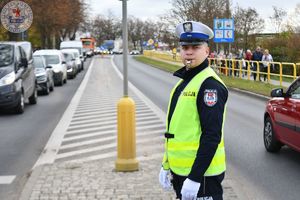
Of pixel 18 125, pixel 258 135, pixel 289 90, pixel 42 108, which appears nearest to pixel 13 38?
pixel 42 108

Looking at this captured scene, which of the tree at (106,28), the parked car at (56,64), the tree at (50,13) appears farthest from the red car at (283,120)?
the tree at (106,28)

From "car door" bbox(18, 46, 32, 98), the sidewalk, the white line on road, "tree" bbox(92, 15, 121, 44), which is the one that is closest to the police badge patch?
the sidewalk

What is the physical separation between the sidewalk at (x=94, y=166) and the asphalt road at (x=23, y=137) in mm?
202

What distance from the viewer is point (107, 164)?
25.8ft

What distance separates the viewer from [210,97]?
3.24 metres

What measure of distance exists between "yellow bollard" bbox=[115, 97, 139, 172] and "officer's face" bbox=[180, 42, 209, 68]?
12.8ft

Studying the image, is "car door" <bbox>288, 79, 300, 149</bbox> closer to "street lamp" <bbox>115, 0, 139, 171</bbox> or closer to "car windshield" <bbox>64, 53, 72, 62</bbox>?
"street lamp" <bbox>115, 0, 139, 171</bbox>

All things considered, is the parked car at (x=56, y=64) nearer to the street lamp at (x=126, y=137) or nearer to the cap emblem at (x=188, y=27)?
the street lamp at (x=126, y=137)

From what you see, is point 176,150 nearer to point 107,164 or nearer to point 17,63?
point 107,164

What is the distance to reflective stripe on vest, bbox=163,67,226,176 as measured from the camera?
332 cm

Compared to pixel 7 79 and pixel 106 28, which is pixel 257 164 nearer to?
pixel 7 79

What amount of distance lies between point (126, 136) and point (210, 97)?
415 centimetres

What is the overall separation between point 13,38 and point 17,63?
18085mm

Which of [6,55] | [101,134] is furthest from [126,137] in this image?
[6,55]
